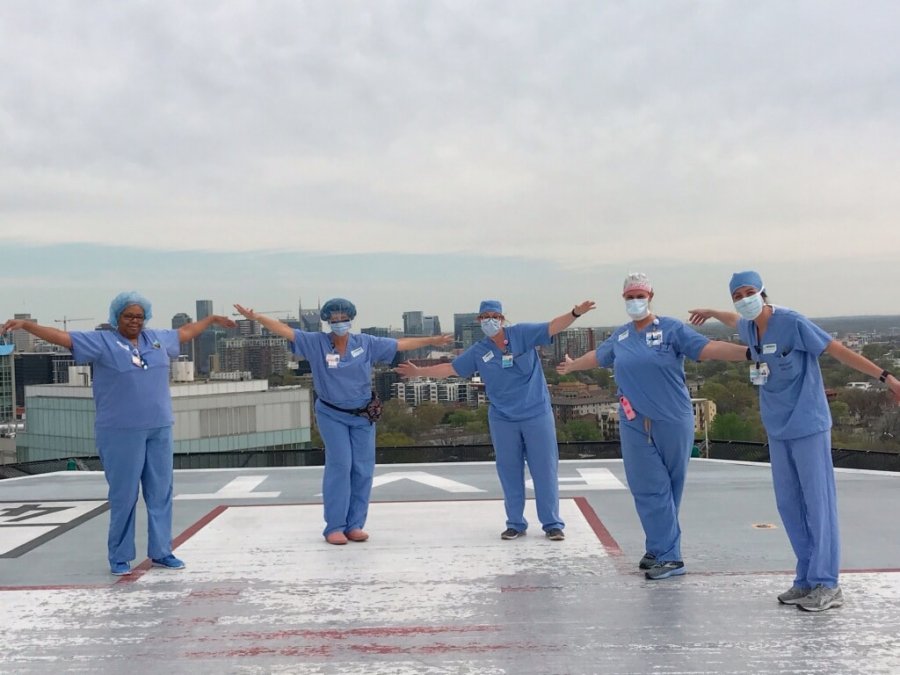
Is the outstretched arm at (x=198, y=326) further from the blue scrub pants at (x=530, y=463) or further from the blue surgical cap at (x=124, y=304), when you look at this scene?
the blue scrub pants at (x=530, y=463)

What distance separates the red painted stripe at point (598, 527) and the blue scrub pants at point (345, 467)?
1.53 m

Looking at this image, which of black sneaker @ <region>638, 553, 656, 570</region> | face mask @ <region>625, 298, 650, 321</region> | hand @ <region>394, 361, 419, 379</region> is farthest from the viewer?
hand @ <region>394, 361, 419, 379</region>

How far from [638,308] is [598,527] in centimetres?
180

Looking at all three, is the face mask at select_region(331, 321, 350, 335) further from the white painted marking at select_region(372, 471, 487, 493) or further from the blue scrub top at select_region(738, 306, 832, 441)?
the blue scrub top at select_region(738, 306, 832, 441)

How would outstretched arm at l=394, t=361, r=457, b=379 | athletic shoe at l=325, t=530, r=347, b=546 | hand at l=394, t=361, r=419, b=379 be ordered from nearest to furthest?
athletic shoe at l=325, t=530, r=347, b=546
outstretched arm at l=394, t=361, r=457, b=379
hand at l=394, t=361, r=419, b=379

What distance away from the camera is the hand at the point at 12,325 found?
4738 mm

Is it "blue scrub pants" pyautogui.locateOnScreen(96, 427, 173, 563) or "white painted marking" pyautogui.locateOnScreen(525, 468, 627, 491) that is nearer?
"blue scrub pants" pyautogui.locateOnScreen(96, 427, 173, 563)

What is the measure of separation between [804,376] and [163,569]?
11.8ft

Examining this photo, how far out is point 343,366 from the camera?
5.81 metres

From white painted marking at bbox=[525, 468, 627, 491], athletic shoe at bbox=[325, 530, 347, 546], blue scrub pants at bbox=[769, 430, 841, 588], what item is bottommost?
white painted marking at bbox=[525, 468, 627, 491]

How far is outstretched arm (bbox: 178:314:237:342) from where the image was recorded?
5516 mm

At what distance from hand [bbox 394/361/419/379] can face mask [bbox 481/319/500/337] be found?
646 mm

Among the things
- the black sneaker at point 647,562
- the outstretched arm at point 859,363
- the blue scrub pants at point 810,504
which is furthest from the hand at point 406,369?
the outstretched arm at point 859,363

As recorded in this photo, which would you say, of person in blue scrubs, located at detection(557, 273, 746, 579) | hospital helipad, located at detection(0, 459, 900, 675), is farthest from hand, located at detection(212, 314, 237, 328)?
person in blue scrubs, located at detection(557, 273, 746, 579)
